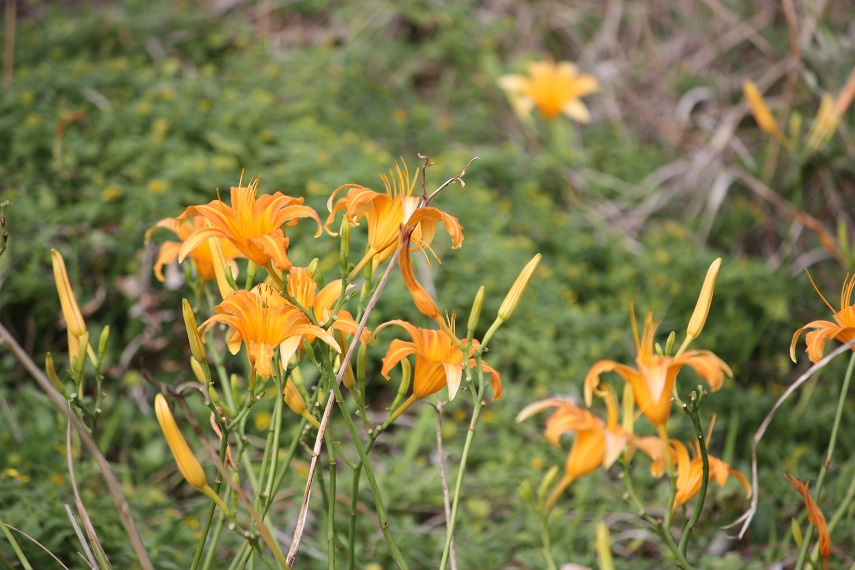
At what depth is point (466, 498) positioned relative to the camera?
2.19 m

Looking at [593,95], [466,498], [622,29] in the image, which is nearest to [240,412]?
[466,498]

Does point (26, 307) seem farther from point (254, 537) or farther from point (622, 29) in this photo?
point (622, 29)

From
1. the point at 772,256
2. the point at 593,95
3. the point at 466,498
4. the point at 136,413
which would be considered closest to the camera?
the point at 466,498

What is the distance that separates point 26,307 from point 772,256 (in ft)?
9.24

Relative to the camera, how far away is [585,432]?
1.03m

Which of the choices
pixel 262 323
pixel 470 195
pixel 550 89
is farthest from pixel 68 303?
pixel 550 89

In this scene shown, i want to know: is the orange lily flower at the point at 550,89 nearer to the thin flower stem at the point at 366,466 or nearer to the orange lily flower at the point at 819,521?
the orange lily flower at the point at 819,521

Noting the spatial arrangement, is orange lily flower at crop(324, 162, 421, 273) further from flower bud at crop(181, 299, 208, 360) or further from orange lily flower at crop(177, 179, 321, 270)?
flower bud at crop(181, 299, 208, 360)

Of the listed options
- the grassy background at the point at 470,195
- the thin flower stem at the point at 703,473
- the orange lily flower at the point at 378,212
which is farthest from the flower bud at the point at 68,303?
the thin flower stem at the point at 703,473

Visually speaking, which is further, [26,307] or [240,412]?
[26,307]

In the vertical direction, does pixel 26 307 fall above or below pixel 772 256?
above

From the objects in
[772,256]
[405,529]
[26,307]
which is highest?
[26,307]

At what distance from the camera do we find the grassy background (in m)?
2.15

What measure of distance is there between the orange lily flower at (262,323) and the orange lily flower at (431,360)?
12 cm
